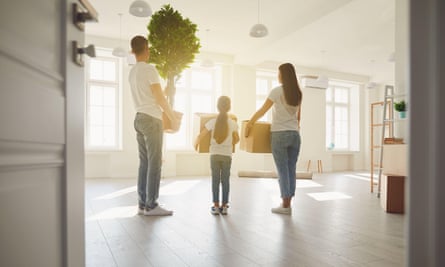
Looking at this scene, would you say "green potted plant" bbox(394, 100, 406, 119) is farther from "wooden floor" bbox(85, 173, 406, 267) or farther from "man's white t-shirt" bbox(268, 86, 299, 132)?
"man's white t-shirt" bbox(268, 86, 299, 132)

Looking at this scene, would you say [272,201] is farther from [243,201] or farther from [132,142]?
[132,142]

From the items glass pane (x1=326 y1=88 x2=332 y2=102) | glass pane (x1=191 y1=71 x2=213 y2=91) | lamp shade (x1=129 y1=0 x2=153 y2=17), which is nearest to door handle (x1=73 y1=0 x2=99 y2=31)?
lamp shade (x1=129 y1=0 x2=153 y2=17)

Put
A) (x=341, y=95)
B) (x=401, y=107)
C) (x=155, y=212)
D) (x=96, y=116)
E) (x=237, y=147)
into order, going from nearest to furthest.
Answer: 1. (x=155, y=212)
2. (x=401, y=107)
3. (x=96, y=116)
4. (x=237, y=147)
5. (x=341, y=95)

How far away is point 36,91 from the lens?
2.39ft

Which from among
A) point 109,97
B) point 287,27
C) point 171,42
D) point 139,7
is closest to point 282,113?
point 171,42

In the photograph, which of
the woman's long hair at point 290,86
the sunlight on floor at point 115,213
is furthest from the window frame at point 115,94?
the woman's long hair at point 290,86

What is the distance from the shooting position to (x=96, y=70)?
7555mm

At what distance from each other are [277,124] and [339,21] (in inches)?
161

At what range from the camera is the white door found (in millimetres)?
621

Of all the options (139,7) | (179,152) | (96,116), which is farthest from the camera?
(179,152)

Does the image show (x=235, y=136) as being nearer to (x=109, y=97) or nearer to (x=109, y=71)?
(x=109, y=97)

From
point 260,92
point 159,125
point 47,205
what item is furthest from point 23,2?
point 260,92

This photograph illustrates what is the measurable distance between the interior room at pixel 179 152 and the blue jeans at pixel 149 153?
0.24 m

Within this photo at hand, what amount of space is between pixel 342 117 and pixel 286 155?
9149 mm
